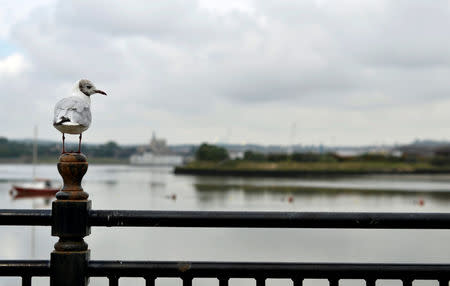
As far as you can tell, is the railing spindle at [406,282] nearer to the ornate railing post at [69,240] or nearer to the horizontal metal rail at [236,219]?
the horizontal metal rail at [236,219]

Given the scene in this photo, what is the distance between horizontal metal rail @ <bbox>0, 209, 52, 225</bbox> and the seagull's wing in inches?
20.6

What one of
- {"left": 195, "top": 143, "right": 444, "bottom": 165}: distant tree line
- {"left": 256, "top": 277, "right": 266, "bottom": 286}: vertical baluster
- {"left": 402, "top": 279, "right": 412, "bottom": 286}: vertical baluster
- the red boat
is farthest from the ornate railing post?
{"left": 195, "top": 143, "right": 444, "bottom": 165}: distant tree line

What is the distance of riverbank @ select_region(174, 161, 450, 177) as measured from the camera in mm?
113875

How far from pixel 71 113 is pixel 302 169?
11532 cm

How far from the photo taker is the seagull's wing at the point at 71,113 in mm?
2889

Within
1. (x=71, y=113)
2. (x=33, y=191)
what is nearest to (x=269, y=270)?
(x=71, y=113)

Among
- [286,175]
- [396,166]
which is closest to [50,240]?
[286,175]

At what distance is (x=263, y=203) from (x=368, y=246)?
2369 centimetres

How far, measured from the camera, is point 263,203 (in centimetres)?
4728

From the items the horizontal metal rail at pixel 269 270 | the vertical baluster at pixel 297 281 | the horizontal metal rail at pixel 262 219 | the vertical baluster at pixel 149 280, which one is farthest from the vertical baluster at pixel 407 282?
the vertical baluster at pixel 149 280

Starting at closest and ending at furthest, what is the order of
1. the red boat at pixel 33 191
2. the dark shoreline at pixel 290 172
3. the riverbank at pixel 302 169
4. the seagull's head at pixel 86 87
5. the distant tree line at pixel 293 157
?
1. the seagull's head at pixel 86 87
2. the red boat at pixel 33 191
3. the dark shoreline at pixel 290 172
4. the riverbank at pixel 302 169
5. the distant tree line at pixel 293 157

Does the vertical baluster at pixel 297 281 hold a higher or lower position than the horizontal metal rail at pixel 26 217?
lower

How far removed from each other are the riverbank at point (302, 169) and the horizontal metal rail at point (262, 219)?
110119mm

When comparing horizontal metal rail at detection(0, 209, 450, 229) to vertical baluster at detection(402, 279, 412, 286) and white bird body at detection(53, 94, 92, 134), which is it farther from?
white bird body at detection(53, 94, 92, 134)
